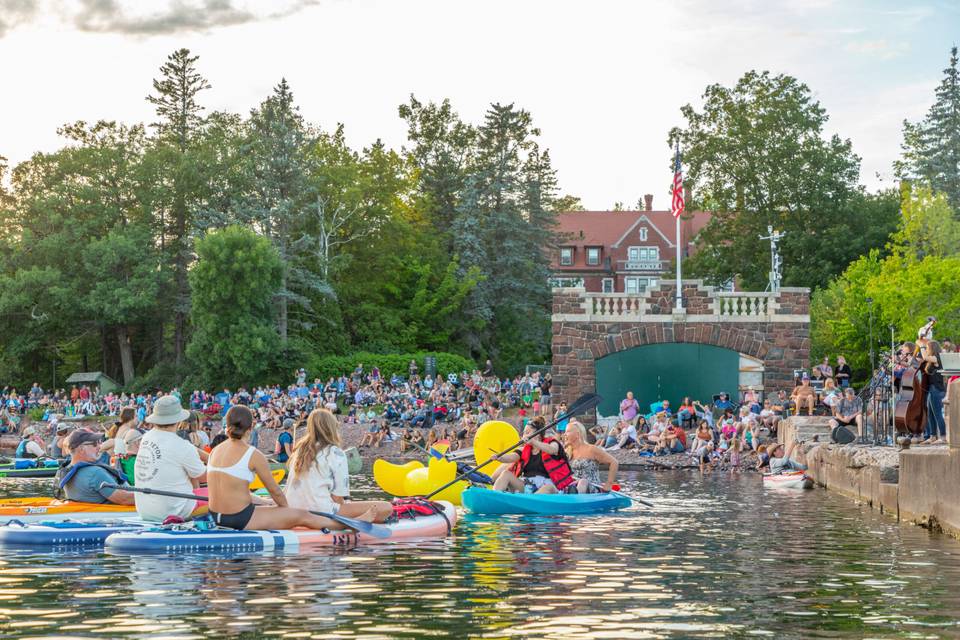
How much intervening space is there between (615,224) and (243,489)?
258 ft

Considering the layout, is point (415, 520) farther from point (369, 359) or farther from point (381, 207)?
point (381, 207)

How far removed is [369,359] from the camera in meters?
53.9

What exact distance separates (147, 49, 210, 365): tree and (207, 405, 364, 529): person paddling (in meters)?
46.8

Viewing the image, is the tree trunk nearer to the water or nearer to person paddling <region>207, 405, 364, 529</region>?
the water

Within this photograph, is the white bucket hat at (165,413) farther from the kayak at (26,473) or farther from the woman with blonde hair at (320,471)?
the kayak at (26,473)

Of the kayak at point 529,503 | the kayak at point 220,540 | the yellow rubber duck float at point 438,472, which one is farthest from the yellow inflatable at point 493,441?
the kayak at point 220,540

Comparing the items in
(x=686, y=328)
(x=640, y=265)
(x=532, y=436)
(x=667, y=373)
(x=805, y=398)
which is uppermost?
(x=640, y=265)

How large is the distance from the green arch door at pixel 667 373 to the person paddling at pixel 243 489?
2598 centimetres

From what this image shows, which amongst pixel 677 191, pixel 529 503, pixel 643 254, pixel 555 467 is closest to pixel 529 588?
pixel 529 503

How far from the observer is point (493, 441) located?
19.1 meters

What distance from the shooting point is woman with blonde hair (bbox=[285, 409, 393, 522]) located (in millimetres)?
12078

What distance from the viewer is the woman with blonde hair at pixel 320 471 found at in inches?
476

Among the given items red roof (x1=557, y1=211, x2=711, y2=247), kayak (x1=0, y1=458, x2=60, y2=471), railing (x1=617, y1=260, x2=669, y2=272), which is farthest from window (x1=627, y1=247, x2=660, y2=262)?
kayak (x1=0, y1=458, x2=60, y2=471)

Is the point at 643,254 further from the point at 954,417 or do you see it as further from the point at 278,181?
the point at 954,417
